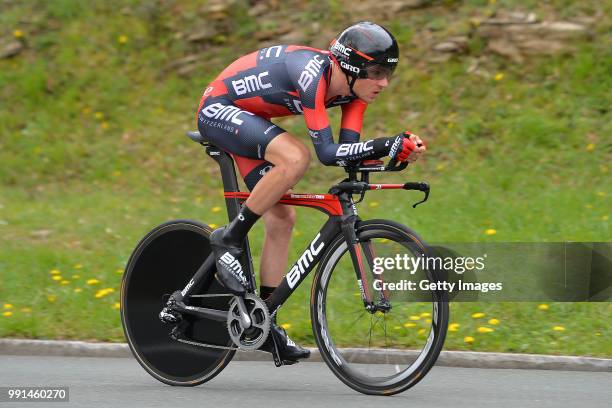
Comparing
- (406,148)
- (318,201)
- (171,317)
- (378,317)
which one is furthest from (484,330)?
(406,148)

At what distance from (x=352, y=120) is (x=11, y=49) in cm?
968

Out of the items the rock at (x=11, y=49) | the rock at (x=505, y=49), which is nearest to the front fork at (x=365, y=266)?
the rock at (x=505, y=49)

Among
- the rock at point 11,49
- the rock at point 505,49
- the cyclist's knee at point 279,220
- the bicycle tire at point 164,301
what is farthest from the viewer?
the rock at point 11,49

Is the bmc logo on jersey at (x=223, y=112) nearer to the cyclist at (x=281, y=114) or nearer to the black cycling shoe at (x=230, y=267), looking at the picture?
the cyclist at (x=281, y=114)

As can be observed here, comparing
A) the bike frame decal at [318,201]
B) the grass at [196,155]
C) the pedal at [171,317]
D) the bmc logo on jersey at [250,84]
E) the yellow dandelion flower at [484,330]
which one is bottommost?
the grass at [196,155]

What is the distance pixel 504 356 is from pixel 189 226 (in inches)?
81.7

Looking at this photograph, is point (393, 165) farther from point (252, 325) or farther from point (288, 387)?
point (288, 387)

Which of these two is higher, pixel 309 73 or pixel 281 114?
pixel 309 73

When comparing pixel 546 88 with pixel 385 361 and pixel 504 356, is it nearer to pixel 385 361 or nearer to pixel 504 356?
pixel 504 356

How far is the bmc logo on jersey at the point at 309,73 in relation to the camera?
17.6ft

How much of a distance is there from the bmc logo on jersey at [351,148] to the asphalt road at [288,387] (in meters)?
1.27

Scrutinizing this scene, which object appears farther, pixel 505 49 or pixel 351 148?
pixel 505 49

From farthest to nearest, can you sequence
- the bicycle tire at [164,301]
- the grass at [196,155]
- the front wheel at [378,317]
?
1. the grass at [196,155]
2. the bicycle tire at [164,301]
3. the front wheel at [378,317]

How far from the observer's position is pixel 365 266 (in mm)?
5445
